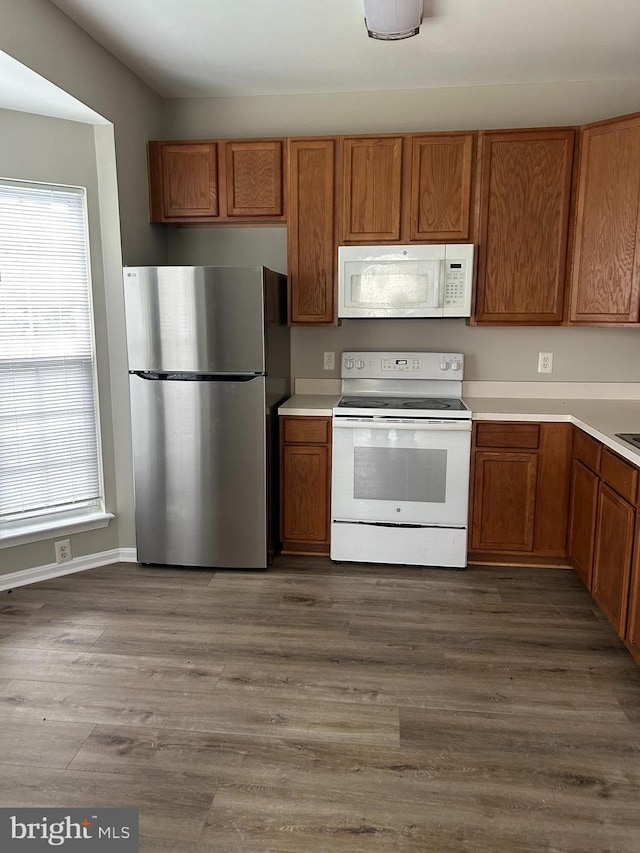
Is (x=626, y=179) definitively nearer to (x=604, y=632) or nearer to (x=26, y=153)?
(x=604, y=632)

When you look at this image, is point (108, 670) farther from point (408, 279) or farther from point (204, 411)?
point (408, 279)

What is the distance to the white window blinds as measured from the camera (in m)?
3.08

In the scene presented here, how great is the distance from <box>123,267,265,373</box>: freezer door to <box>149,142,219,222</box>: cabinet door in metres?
0.64

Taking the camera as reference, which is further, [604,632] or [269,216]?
[269,216]

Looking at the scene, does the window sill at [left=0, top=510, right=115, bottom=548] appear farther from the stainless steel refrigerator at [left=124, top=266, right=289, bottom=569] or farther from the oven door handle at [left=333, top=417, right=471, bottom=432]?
the oven door handle at [left=333, top=417, right=471, bottom=432]

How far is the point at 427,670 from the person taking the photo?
2.47 metres

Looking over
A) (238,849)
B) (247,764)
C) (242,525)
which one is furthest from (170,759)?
(242,525)

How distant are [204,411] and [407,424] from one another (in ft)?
3.52

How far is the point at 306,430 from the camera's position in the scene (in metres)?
3.49

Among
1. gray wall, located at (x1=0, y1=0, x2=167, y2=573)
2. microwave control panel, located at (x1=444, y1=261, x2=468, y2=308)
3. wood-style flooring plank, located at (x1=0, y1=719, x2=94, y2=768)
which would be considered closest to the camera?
wood-style flooring plank, located at (x1=0, y1=719, x2=94, y2=768)

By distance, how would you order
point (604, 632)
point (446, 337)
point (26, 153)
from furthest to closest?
1. point (446, 337)
2. point (26, 153)
3. point (604, 632)

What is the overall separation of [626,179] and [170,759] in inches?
129

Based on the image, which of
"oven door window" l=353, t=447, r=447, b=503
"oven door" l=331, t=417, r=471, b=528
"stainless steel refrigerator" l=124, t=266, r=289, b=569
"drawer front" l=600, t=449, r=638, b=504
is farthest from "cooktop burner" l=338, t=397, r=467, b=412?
"drawer front" l=600, t=449, r=638, b=504

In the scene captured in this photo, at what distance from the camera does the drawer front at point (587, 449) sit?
2.87 m
